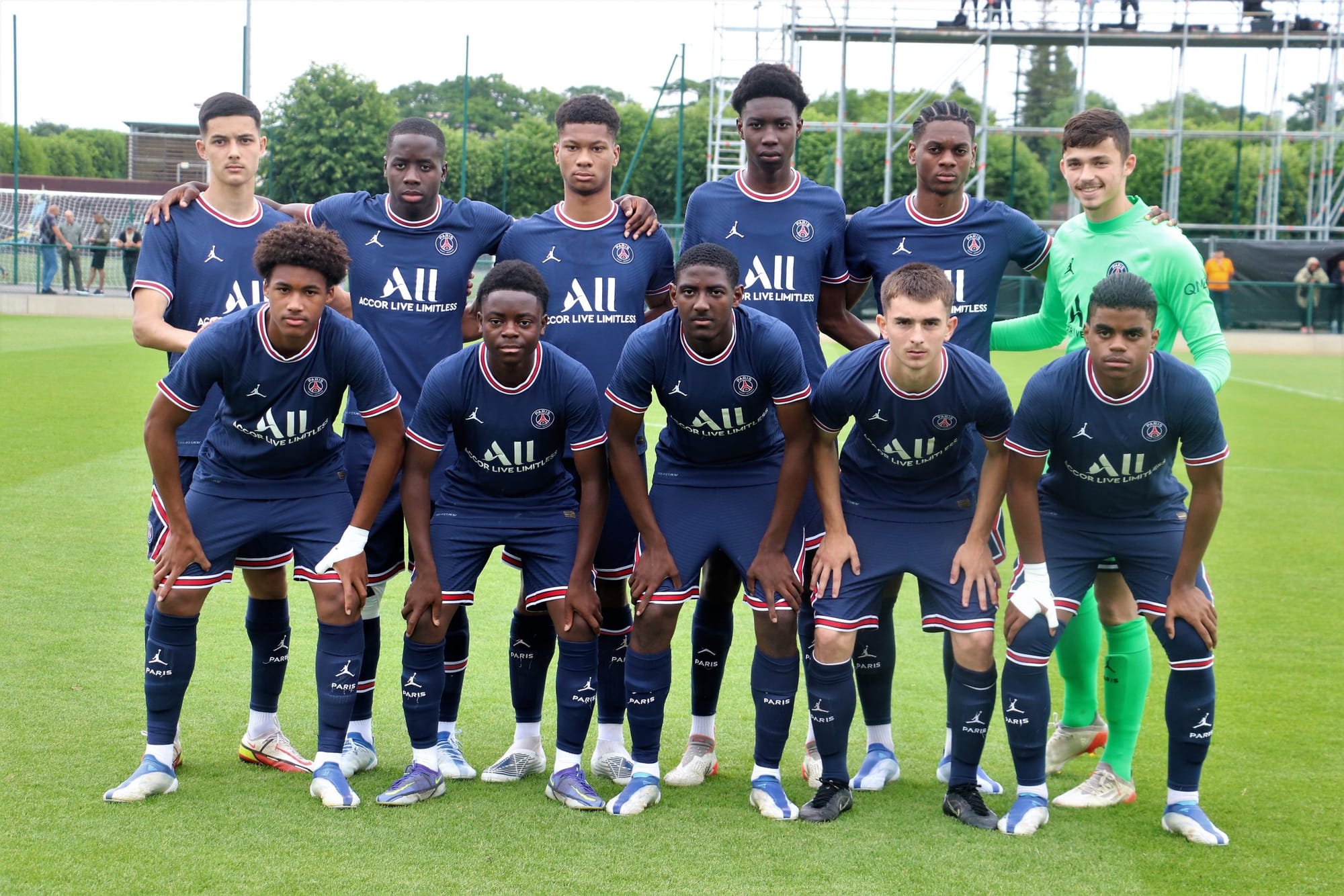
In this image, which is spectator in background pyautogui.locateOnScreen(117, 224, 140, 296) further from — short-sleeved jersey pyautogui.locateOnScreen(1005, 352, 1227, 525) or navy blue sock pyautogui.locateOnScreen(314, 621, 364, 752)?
short-sleeved jersey pyautogui.locateOnScreen(1005, 352, 1227, 525)

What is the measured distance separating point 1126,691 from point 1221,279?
26.0 m

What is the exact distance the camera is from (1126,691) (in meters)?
4.86

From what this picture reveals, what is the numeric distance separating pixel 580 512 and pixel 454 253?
124cm

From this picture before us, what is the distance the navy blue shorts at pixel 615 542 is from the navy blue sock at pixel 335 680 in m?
0.69

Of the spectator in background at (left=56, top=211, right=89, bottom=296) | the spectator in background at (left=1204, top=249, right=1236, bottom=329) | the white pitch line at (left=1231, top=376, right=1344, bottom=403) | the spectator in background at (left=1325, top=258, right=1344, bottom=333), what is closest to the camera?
the white pitch line at (left=1231, top=376, right=1344, bottom=403)

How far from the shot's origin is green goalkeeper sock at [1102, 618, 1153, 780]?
191 inches

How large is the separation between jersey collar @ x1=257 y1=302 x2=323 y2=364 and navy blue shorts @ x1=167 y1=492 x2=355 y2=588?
0.52 m

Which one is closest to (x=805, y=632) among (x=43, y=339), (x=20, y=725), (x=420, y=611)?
(x=420, y=611)

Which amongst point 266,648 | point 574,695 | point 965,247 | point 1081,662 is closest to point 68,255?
point 266,648

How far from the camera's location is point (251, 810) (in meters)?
4.40

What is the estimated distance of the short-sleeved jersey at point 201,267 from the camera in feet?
16.4

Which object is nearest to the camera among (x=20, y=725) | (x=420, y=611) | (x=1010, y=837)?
(x=1010, y=837)

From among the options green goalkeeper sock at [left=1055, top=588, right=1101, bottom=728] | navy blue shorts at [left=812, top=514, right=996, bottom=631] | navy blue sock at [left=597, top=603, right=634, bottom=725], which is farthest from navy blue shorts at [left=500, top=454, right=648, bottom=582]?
green goalkeeper sock at [left=1055, top=588, right=1101, bottom=728]

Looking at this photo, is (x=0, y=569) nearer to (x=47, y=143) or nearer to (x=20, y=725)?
(x=20, y=725)
